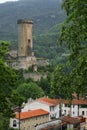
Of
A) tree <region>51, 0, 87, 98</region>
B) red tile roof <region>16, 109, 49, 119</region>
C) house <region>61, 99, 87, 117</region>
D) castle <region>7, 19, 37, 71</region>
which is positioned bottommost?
house <region>61, 99, 87, 117</region>

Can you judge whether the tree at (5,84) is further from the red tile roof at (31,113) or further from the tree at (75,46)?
the red tile roof at (31,113)

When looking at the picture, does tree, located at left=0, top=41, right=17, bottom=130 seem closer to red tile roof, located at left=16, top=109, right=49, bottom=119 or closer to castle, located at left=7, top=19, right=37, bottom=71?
red tile roof, located at left=16, top=109, right=49, bottom=119

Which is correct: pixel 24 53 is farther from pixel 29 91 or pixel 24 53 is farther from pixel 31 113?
pixel 31 113

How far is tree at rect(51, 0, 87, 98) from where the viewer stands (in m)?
12.9

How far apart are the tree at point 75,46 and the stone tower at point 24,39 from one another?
3370 inches

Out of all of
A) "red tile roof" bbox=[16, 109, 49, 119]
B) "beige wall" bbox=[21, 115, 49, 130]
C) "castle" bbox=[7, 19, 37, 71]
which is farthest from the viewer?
"castle" bbox=[7, 19, 37, 71]

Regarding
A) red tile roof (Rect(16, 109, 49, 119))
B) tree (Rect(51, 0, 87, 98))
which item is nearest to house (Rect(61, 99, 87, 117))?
red tile roof (Rect(16, 109, 49, 119))

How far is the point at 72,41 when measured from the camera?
13273 mm

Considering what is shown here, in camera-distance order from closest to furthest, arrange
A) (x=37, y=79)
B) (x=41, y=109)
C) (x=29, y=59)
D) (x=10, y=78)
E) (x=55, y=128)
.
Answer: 1. (x=10, y=78)
2. (x=55, y=128)
3. (x=41, y=109)
4. (x=37, y=79)
5. (x=29, y=59)

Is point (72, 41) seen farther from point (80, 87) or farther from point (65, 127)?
point (65, 127)

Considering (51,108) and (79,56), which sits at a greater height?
(79,56)

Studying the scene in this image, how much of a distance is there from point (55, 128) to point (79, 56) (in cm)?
3367

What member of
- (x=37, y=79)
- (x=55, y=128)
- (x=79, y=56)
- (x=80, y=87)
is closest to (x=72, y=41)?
(x=79, y=56)

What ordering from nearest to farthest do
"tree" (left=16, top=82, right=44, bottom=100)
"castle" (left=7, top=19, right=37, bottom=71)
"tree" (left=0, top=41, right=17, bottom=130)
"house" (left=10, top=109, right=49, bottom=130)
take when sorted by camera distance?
"tree" (left=0, top=41, right=17, bottom=130), "house" (left=10, top=109, right=49, bottom=130), "tree" (left=16, top=82, right=44, bottom=100), "castle" (left=7, top=19, right=37, bottom=71)
